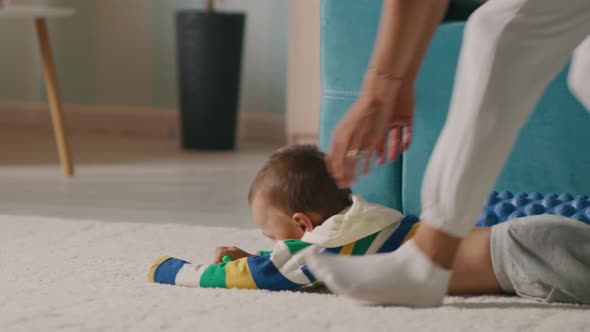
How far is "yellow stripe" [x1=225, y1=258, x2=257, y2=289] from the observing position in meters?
1.35

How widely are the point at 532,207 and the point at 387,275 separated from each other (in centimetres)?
52

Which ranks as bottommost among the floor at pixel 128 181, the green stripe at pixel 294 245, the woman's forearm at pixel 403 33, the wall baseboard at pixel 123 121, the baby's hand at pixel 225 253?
the wall baseboard at pixel 123 121

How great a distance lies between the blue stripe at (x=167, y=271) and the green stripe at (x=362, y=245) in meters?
0.26

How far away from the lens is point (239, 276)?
1359 millimetres

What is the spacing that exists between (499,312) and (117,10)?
312 cm

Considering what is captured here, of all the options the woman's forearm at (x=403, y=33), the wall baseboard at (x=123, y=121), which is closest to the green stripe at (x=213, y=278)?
the woman's forearm at (x=403, y=33)

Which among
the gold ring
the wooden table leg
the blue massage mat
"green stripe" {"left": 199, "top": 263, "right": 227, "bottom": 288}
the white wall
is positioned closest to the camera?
the gold ring

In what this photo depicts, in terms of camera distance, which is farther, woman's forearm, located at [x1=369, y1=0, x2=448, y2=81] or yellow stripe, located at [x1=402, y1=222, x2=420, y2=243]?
yellow stripe, located at [x1=402, y1=222, x2=420, y2=243]

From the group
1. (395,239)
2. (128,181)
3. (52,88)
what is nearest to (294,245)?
(395,239)

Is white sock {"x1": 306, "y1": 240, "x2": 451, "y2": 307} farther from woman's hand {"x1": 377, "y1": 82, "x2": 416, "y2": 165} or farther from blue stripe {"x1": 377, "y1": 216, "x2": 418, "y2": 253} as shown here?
blue stripe {"x1": 377, "y1": 216, "x2": 418, "y2": 253}

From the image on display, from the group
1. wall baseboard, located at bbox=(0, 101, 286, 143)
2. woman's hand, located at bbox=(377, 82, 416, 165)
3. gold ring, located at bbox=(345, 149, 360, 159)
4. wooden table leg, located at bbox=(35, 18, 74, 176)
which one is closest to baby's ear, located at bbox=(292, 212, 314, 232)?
woman's hand, located at bbox=(377, 82, 416, 165)

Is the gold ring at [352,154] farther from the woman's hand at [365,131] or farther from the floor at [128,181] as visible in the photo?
Answer: the floor at [128,181]

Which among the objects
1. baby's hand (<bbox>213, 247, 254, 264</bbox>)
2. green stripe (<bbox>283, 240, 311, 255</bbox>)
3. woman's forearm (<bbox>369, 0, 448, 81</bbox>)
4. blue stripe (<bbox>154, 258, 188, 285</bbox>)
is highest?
woman's forearm (<bbox>369, 0, 448, 81</bbox>)

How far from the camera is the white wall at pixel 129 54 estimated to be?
3.89 meters
